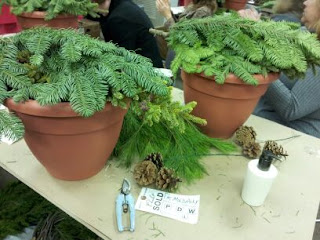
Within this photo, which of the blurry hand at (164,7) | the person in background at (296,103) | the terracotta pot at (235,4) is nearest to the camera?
the person in background at (296,103)

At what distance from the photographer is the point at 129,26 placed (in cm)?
175

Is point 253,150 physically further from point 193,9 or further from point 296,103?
point 193,9

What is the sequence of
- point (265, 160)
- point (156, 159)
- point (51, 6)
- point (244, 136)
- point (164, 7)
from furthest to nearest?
point (164, 7), point (51, 6), point (244, 136), point (156, 159), point (265, 160)

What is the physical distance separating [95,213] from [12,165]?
26cm

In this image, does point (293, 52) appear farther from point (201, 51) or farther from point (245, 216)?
point (245, 216)

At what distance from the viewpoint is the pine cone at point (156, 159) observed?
2.25ft

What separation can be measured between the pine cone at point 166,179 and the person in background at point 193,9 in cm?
138

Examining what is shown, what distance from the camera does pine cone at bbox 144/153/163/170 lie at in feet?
2.25

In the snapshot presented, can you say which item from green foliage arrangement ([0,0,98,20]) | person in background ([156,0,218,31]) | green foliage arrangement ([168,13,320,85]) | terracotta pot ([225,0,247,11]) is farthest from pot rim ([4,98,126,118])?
terracotta pot ([225,0,247,11])

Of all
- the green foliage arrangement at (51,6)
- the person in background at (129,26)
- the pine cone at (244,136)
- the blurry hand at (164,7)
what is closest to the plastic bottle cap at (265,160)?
the pine cone at (244,136)

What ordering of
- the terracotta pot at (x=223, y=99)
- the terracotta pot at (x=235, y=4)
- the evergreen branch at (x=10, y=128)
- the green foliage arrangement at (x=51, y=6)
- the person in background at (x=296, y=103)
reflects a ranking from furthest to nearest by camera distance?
the terracotta pot at (x=235, y=4) → the green foliage arrangement at (x=51, y=6) → the person in background at (x=296, y=103) → the terracotta pot at (x=223, y=99) → the evergreen branch at (x=10, y=128)

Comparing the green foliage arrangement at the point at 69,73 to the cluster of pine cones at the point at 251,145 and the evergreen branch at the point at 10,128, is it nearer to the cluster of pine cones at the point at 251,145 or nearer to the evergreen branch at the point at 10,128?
the evergreen branch at the point at 10,128

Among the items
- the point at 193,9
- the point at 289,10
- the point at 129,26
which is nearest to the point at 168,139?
the point at 129,26

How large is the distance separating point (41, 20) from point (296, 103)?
3.55 ft
